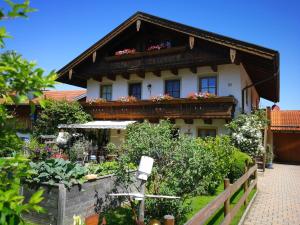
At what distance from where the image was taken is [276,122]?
2809 cm

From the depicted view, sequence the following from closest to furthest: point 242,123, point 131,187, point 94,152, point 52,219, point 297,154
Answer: point 52,219 < point 131,187 < point 242,123 < point 94,152 < point 297,154

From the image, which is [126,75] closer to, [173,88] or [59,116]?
[173,88]

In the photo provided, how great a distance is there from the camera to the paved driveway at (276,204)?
308 inches

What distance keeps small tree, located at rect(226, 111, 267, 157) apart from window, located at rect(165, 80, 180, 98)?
444cm

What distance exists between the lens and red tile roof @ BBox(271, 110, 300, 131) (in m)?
26.4

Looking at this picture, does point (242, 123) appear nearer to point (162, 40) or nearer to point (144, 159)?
point (162, 40)

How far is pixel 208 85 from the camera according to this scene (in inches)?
684

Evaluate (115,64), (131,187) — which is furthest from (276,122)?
(131,187)

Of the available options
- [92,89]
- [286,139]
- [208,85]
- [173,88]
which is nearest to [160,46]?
[173,88]

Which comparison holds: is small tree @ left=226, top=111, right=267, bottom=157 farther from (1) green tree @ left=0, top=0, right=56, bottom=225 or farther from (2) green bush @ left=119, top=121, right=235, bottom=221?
(1) green tree @ left=0, top=0, right=56, bottom=225

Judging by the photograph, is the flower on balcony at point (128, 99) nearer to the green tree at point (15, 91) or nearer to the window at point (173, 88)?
the window at point (173, 88)

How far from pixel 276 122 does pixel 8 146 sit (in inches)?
1133

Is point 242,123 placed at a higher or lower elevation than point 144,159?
higher

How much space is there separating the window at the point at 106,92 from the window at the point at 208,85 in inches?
282
